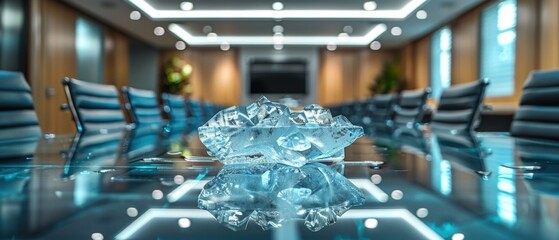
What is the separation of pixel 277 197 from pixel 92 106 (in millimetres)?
1681

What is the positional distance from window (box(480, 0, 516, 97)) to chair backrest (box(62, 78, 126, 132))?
13.5 feet

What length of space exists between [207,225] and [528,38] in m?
4.79

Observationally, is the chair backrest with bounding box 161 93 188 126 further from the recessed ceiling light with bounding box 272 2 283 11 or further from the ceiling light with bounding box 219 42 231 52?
the ceiling light with bounding box 219 42 231 52

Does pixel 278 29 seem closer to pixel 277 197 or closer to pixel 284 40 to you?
pixel 284 40

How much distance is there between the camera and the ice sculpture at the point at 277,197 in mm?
212

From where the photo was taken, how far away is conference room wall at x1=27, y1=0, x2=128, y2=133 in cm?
482

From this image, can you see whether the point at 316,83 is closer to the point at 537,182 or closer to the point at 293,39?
the point at 293,39

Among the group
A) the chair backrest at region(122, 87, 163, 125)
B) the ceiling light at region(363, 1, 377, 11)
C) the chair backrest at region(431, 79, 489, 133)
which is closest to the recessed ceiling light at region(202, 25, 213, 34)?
the ceiling light at region(363, 1, 377, 11)

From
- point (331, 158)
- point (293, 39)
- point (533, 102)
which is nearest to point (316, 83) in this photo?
point (293, 39)

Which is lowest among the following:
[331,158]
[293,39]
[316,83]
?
[331,158]

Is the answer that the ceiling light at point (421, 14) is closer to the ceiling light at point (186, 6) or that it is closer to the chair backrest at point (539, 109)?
the ceiling light at point (186, 6)

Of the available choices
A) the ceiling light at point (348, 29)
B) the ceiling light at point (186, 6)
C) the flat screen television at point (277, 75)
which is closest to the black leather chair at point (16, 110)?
the ceiling light at point (186, 6)

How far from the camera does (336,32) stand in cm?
680

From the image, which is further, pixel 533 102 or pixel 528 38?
pixel 528 38
